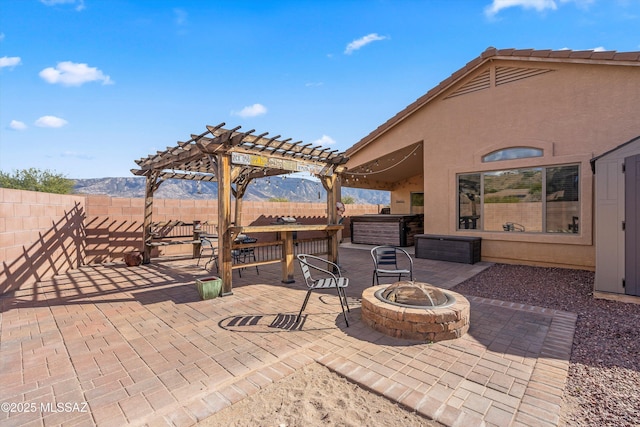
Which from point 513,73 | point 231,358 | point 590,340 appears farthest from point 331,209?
point 513,73

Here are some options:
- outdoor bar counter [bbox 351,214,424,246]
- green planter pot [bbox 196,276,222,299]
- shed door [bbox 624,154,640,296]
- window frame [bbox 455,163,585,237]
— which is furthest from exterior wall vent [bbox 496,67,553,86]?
green planter pot [bbox 196,276,222,299]

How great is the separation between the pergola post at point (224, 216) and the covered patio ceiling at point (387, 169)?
665 cm

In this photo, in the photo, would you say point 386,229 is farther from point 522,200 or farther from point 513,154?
point 513,154

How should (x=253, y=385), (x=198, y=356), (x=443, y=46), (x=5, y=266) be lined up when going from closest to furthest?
(x=253, y=385) → (x=198, y=356) → (x=5, y=266) → (x=443, y=46)

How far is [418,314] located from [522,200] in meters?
6.29

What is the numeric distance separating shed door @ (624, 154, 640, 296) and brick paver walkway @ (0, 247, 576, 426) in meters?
1.54

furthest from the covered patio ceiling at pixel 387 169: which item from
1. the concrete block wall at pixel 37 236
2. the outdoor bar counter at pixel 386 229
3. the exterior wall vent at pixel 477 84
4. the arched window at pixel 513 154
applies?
the concrete block wall at pixel 37 236

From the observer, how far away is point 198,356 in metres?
2.89

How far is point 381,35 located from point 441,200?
506 cm

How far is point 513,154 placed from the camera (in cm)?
763

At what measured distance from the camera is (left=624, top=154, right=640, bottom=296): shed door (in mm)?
4414

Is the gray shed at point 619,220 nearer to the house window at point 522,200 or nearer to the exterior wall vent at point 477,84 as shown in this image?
the house window at point 522,200

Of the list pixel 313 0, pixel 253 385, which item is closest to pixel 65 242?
pixel 253 385

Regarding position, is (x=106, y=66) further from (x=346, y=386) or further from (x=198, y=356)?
(x=346, y=386)
